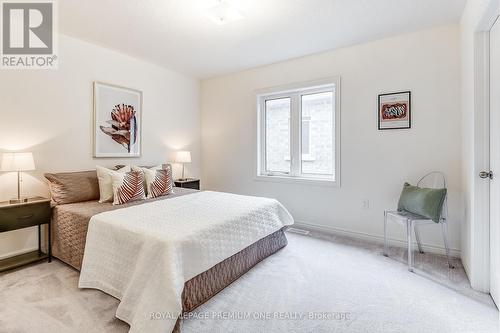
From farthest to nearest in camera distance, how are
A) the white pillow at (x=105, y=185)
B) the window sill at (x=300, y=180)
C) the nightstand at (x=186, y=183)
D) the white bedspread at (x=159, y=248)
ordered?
the nightstand at (x=186, y=183)
the window sill at (x=300, y=180)
the white pillow at (x=105, y=185)
the white bedspread at (x=159, y=248)

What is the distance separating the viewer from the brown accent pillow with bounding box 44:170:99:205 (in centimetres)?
266

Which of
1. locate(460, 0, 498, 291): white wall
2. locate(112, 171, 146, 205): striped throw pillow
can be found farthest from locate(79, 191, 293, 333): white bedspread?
locate(460, 0, 498, 291): white wall

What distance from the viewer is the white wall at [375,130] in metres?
2.73

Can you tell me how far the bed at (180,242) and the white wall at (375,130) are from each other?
3.22 ft

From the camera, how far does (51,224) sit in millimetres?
2664

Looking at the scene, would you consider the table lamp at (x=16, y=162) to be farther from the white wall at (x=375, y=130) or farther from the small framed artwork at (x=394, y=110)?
the small framed artwork at (x=394, y=110)

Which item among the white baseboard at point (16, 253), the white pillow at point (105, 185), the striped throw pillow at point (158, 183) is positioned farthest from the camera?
the striped throw pillow at point (158, 183)

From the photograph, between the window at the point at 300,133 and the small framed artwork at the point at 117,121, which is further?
the window at the point at 300,133

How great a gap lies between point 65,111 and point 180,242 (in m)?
2.46

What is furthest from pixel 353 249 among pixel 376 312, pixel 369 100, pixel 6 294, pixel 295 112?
pixel 6 294

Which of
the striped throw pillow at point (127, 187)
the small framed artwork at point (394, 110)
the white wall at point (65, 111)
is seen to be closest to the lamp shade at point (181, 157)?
the white wall at point (65, 111)

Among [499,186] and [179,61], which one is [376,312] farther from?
[179,61]

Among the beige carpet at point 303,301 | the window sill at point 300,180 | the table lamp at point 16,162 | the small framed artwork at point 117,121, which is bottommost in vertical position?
the beige carpet at point 303,301

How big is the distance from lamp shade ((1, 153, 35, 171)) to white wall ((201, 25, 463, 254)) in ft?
8.97
